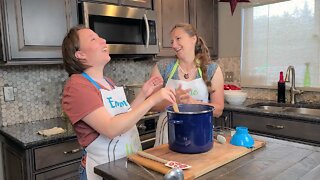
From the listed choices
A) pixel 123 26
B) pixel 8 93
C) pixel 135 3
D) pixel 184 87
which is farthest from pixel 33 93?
pixel 184 87

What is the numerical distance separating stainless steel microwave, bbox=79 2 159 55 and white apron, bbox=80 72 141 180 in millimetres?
942

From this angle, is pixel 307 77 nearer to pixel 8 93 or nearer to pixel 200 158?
pixel 200 158

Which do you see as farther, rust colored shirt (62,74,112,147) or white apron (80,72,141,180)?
white apron (80,72,141,180)

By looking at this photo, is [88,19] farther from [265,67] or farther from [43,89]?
[265,67]

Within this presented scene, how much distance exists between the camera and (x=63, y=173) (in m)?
1.81

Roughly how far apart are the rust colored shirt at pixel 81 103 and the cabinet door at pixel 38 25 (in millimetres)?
816

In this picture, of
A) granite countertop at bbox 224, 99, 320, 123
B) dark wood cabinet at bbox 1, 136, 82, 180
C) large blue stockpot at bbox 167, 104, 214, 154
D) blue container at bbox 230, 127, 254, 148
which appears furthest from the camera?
granite countertop at bbox 224, 99, 320, 123

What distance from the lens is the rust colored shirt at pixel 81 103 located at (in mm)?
1081

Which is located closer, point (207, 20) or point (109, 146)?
point (109, 146)

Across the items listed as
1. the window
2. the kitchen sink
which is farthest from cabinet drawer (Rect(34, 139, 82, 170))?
the window

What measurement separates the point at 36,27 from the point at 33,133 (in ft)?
2.34

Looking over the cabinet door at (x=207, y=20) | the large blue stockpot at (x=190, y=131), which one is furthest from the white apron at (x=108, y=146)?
the cabinet door at (x=207, y=20)

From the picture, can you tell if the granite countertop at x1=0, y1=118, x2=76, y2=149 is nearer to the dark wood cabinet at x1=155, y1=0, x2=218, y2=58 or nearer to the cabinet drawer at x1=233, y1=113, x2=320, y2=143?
the dark wood cabinet at x1=155, y1=0, x2=218, y2=58

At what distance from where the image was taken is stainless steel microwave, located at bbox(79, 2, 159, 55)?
2.05 m
